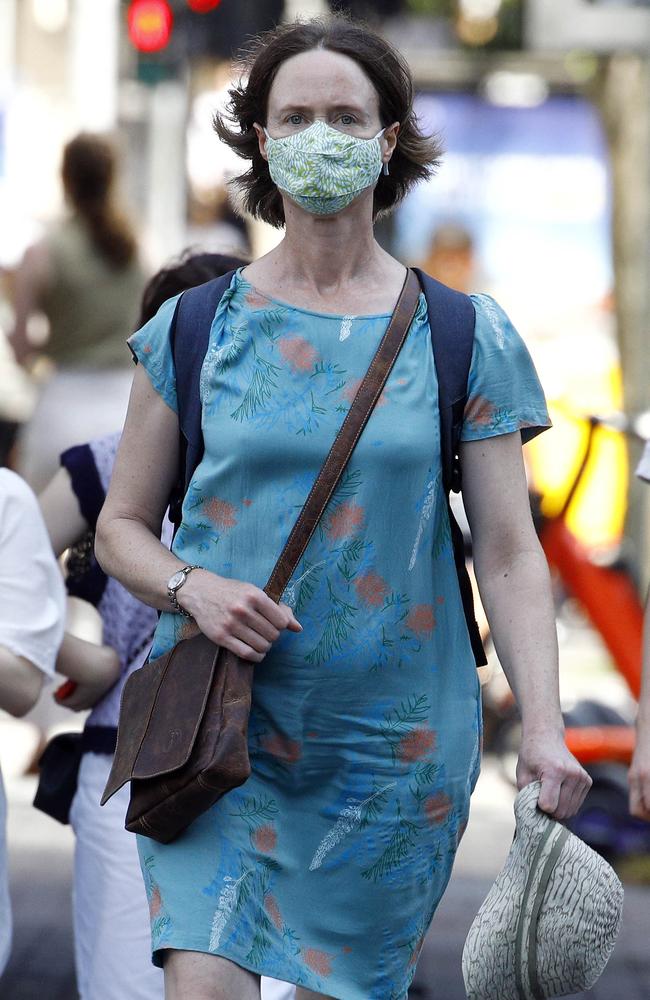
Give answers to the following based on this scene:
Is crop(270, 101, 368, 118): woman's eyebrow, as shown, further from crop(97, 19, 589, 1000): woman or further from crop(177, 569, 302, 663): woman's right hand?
crop(177, 569, 302, 663): woman's right hand

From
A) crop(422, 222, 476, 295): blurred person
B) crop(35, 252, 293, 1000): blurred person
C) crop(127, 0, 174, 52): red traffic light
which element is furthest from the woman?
crop(422, 222, 476, 295): blurred person

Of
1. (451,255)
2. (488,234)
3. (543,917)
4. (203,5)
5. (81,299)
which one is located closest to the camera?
(543,917)

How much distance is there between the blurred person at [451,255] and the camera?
17.5 metres

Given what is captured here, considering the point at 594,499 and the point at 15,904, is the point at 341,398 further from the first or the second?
the point at 594,499

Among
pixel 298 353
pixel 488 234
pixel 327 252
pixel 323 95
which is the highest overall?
pixel 323 95

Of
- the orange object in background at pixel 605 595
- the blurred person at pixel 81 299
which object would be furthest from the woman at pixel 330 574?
the orange object in background at pixel 605 595

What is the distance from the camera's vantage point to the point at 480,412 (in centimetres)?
325

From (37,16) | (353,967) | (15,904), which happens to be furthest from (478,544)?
(37,16)

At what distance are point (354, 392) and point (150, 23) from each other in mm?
9315

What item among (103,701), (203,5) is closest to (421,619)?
(103,701)

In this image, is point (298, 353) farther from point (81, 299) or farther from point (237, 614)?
point (81, 299)

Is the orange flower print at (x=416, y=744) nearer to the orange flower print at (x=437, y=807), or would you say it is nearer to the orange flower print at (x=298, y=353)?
the orange flower print at (x=437, y=807)

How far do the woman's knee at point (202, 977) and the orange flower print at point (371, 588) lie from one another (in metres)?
0.60

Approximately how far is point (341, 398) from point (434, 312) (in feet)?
0.82
